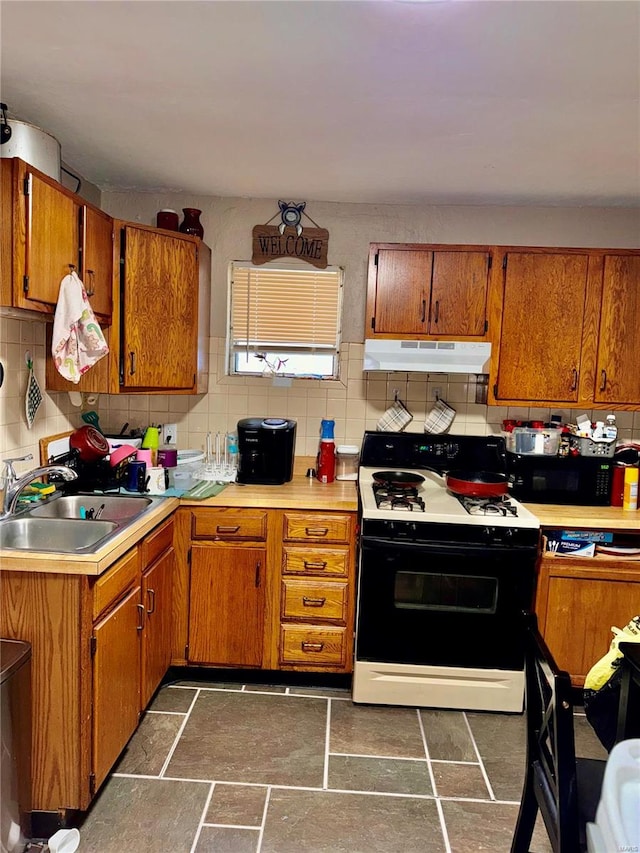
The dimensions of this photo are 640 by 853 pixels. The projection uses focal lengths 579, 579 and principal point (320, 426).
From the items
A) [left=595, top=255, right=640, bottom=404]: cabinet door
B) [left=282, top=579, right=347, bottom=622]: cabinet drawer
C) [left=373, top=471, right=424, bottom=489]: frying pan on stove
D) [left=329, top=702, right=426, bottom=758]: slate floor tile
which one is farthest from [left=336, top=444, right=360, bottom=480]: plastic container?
[left=595, top=255, right=640, bottom=404]: cabinet door

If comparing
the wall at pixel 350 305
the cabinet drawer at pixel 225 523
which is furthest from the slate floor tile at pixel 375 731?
the wall at pixel 350 305

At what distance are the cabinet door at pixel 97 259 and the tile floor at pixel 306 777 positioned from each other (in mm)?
1778

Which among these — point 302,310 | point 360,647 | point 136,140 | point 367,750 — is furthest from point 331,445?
point 136,140

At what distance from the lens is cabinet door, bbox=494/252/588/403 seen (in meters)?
2.82

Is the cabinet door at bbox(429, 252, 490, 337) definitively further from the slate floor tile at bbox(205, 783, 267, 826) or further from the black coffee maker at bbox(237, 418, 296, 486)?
the slate floor tile at bbox(205, 783, 267, 826)

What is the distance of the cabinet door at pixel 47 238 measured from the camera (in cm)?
194

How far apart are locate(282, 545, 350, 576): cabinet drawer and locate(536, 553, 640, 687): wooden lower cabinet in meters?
0.88

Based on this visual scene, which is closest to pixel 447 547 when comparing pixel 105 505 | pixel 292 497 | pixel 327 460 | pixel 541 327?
pixel 292 497

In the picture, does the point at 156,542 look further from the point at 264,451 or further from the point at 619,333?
the point at 619,333

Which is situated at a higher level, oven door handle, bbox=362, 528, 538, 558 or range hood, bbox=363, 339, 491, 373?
range hood, bbox=363, 339, 491, 373

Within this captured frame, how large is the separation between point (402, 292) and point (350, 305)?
1.33 feet

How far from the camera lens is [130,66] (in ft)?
5.72

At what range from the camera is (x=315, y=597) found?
2.67 m

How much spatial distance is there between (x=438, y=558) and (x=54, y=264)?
A: 75.3 inches
